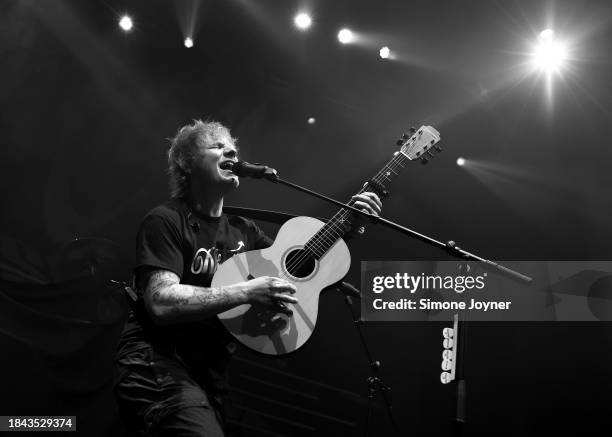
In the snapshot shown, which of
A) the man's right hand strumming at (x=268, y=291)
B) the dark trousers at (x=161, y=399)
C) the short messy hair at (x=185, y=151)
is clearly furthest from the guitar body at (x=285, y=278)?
the short messy hair at (x=185, y=151)

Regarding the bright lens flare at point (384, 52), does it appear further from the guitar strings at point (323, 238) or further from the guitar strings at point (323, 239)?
the guitar strings at point (323, 238)

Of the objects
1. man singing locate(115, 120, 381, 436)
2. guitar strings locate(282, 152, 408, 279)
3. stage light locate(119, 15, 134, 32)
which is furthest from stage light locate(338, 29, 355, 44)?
man singing locate(115, 120, 381, 436)

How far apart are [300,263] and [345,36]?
3070mm

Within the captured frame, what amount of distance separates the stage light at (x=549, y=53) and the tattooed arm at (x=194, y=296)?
3.81 m

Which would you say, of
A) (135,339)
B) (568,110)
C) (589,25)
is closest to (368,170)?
(568,110)

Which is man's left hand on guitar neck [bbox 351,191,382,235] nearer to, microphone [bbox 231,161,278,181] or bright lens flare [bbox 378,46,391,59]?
microphone [bbox 231,161,278,181]

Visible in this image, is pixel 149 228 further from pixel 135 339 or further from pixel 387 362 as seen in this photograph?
pixel 387 362

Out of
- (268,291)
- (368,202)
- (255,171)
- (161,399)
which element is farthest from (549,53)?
(161,399)

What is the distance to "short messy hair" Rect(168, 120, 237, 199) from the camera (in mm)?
3336

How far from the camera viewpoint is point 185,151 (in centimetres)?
342

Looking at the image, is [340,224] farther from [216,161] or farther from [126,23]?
[126,23]

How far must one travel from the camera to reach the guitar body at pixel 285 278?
8.75 feet

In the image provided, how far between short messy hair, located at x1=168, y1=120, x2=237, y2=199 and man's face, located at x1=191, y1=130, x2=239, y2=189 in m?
0.03

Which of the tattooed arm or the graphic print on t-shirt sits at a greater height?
the graphic print on t-shirt
